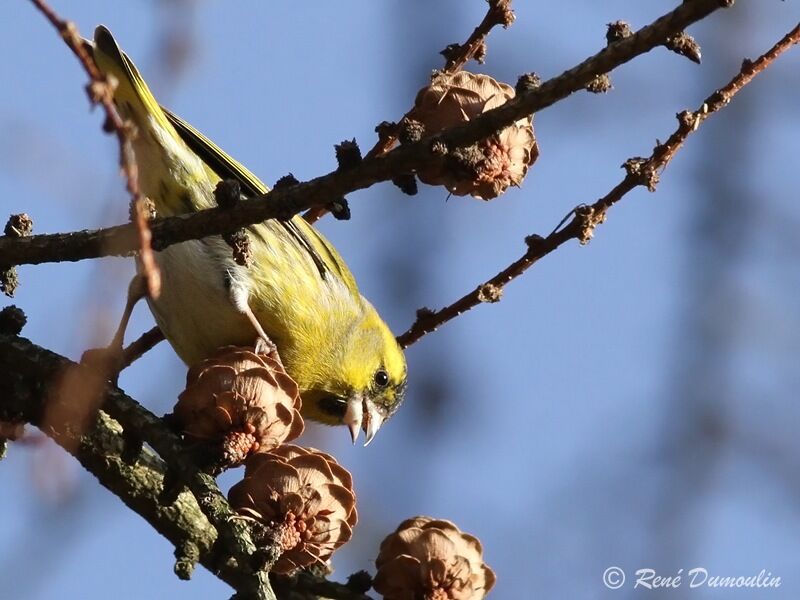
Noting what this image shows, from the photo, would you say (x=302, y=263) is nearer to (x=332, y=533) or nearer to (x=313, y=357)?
(x=313, y=357)

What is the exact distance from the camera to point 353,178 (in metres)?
1.89

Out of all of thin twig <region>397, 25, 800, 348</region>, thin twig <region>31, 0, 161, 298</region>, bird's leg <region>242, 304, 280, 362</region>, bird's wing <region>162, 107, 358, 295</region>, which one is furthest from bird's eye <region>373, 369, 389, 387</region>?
thin twig <region>31, 0, 161, 298</region>

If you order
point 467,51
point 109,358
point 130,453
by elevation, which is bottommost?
point 130,453

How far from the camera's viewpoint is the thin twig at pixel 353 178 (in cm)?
163

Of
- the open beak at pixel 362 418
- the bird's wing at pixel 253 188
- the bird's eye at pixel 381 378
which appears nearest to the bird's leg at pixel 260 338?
the bird's wing at pixel 253 188

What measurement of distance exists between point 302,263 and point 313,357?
1.38 feet

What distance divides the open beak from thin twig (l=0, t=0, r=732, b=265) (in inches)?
95.1

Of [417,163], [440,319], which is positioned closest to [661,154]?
[417,163]

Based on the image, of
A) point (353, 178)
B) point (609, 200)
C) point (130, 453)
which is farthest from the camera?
point (130, 453)

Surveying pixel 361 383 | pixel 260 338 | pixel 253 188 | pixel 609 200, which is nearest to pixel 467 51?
pixel 609 200

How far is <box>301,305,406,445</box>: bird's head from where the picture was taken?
4.38 m

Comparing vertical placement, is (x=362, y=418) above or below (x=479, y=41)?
above

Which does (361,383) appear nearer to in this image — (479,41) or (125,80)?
(125,80)

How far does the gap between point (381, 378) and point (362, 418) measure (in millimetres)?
215
